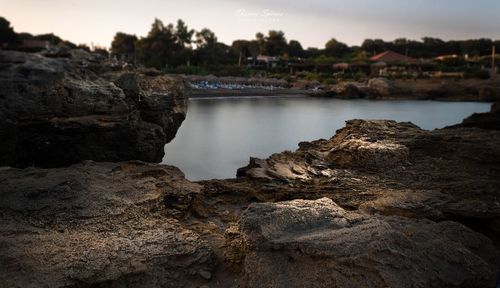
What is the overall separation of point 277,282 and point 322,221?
2.46 ft

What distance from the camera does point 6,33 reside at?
40312 millimetres

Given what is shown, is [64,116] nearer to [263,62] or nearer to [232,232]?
[232,232]

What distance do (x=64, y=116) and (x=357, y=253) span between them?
5137 mm

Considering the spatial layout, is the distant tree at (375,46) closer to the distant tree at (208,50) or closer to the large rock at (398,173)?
the distant tree at (208,50)

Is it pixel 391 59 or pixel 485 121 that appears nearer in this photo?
pixel 485 121

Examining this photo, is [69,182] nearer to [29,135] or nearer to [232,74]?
[29,135]

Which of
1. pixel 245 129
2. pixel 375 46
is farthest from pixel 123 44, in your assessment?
pixel 245 129

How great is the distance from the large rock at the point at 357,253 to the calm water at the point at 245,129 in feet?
19.4

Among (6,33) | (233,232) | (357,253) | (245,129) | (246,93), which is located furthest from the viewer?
(6,33)

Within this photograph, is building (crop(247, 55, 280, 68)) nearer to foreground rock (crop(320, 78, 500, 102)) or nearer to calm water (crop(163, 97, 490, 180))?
foreground rock (crop(320, 78, 500, 102))

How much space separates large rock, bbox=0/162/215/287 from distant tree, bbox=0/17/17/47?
134 feet

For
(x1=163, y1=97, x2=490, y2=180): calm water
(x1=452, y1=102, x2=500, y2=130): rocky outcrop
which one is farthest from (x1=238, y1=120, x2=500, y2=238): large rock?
(x1=163, y1=97, x2=490, y2=180): calm water

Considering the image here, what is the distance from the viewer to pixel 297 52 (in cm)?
6875

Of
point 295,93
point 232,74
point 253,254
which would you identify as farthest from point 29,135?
point 232,74
